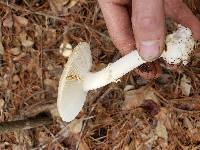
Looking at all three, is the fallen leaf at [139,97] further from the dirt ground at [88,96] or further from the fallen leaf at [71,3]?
the fallen leaf at [71,3]

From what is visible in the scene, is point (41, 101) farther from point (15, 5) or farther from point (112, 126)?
point (15, 5)

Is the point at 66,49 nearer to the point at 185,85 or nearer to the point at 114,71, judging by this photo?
the point at 114,71

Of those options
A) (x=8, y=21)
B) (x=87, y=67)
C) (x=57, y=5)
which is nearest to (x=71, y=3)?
(x=57, y=5)

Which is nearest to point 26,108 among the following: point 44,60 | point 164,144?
point 44,60

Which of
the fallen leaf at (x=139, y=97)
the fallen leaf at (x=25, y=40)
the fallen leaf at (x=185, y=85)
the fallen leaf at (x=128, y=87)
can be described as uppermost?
the fallen leaf at (x=25, y=40)

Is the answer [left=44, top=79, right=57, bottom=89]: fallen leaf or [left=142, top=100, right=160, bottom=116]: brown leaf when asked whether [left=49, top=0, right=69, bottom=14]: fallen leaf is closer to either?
[left=44, top=79, right=57, bottom=89]: fallen leaf

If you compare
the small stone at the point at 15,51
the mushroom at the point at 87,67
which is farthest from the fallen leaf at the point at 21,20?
the mushroom at the point at 87,67
